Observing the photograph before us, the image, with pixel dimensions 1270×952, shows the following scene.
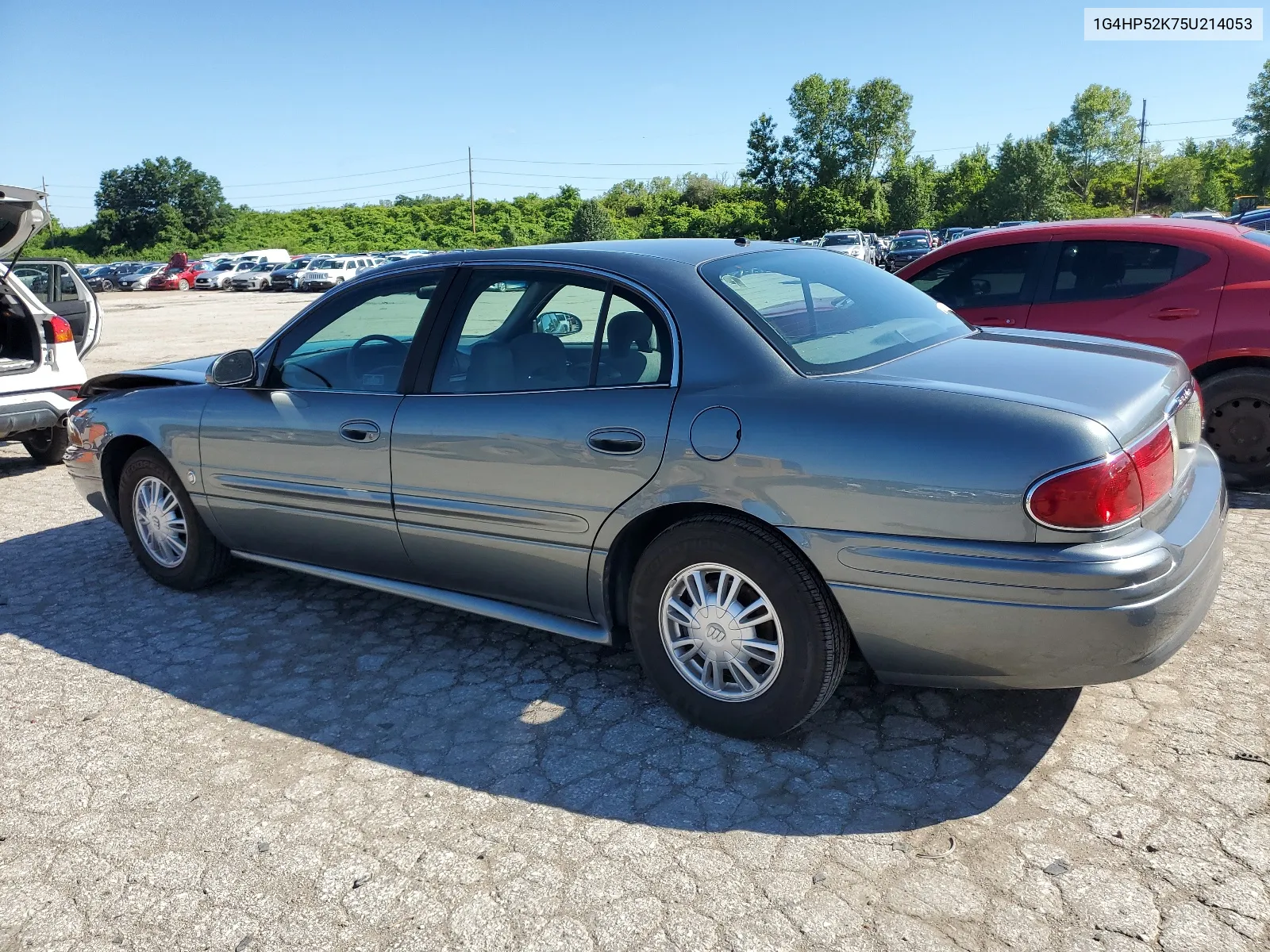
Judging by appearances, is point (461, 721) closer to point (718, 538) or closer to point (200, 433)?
point (718, 538)

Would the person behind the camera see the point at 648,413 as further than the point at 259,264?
No

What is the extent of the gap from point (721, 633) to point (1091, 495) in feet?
3.81

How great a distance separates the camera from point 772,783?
9.55ft

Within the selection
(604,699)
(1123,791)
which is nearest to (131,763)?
(604,699)

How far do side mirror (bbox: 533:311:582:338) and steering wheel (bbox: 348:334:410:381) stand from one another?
0.56 metres

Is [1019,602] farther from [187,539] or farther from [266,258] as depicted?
[266,258]

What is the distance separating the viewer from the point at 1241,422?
5723mm

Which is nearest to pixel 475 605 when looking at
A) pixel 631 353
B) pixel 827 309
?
pixel 631 353

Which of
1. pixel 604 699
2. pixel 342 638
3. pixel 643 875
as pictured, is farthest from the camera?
pixel 342 638

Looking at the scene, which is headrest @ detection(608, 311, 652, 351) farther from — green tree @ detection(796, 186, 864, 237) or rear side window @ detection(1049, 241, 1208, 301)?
green tree @ detection(796, 186, 864, 237)

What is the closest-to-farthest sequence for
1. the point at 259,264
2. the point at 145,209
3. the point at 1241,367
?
the point at 1241,367 < the point at 259,264 < the point at 145,209

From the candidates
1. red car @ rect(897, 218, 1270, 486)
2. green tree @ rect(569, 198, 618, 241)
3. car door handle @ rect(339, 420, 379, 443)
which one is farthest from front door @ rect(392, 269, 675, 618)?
green tree @ rect(569, 198, 618, 241)

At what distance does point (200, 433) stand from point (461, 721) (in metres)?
1.99

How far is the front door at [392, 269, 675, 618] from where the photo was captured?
320cm
